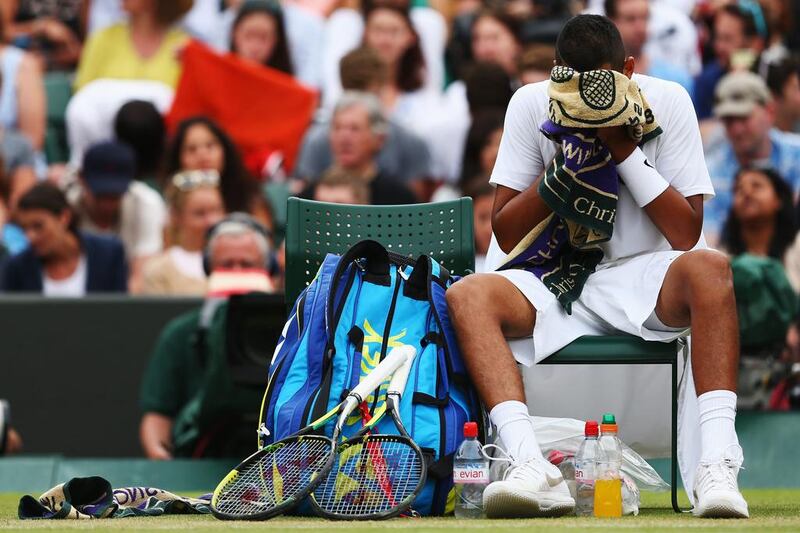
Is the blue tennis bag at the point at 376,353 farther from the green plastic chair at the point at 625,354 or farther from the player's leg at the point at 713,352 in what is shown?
the player's leg at the point at 713,352

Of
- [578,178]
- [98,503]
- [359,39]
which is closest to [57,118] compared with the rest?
[359,39]

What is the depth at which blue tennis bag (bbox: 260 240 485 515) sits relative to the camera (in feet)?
14.9

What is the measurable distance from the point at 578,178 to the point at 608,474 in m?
0.85

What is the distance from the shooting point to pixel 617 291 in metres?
4.72

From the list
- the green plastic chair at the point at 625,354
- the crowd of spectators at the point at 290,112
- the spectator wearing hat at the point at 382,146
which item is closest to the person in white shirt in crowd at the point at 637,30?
the crowd of spectators at the point at 290,112

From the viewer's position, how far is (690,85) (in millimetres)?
10219

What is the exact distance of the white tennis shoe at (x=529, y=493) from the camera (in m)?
4.19

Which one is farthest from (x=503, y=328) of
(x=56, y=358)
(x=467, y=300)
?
(x=56, y=358)

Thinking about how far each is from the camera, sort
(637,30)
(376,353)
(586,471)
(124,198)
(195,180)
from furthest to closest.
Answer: (637,30) → (124,198) → (195,180) → (376,353) → (586,471)

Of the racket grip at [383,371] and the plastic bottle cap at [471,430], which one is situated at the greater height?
the racket grip at [383,371]

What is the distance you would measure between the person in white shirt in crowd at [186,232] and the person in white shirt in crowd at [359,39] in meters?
1.81

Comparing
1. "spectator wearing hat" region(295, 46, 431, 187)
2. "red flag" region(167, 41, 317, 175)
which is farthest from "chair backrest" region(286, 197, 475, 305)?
"red flag" region(167, 41, 317, 175)

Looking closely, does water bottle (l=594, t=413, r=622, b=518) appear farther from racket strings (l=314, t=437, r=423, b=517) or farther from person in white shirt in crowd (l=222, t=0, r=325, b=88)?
person in white shirt in crowd (l=222, t=0, r=325, b=88)

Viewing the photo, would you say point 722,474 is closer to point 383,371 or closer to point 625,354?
point 625,354
